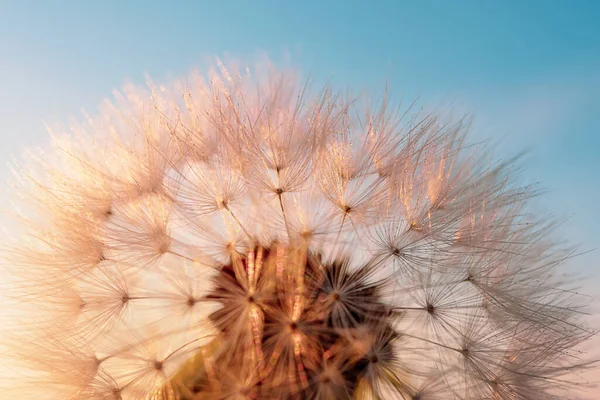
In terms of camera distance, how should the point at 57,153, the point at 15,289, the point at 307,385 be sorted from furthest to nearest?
the point at 57,153, the point at 15,289, the point at 307,385

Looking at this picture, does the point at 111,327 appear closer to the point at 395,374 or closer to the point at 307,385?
the point at 307,385

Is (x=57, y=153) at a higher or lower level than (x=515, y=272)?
higher

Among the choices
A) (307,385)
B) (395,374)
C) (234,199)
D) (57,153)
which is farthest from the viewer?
(57,153)

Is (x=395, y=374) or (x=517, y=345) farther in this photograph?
(x=517, y=345)

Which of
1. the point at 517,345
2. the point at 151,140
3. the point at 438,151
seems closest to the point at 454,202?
the point at 438,151

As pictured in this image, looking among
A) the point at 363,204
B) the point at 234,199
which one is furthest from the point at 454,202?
the point at 234,199

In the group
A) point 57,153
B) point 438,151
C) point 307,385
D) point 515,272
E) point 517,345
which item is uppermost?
point 57,153

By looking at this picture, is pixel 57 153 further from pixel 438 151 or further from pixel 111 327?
pixel 438 151
